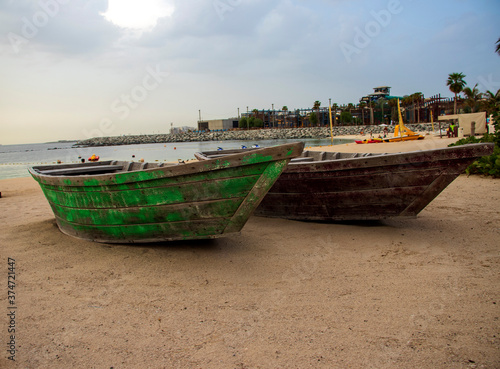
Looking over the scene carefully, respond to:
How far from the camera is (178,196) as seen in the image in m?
4.38

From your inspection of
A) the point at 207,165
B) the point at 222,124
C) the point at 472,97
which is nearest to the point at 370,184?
the point at 207,165

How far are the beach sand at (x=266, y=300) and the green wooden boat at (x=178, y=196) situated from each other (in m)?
0.36

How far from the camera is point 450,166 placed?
Answer: 5.02m

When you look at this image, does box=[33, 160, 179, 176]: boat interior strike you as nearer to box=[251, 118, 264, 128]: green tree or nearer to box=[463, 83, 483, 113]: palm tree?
box=[463, 83, 483, 113]: palm tree

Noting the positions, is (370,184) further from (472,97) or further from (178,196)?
(472,97)

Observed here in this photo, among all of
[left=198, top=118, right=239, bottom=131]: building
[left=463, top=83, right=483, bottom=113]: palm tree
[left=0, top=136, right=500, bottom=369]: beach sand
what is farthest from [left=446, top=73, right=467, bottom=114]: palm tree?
[left=198, top=118, right=239, bottom=131]: building

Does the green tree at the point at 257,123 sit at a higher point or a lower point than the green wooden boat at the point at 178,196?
higher

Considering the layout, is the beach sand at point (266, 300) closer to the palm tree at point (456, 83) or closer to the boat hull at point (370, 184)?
the boat hull at point (370, 184)

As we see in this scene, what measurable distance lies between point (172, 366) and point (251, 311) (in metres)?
0.96

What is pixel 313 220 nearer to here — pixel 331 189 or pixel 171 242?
pixel 331 189

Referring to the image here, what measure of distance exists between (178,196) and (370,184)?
2.95 metres

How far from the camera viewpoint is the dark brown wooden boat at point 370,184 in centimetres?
506

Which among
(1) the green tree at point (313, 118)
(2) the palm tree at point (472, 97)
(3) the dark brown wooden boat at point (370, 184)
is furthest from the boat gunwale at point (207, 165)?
(1) the green tree at point (313, 118)

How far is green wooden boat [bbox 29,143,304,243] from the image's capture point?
4.10 m
